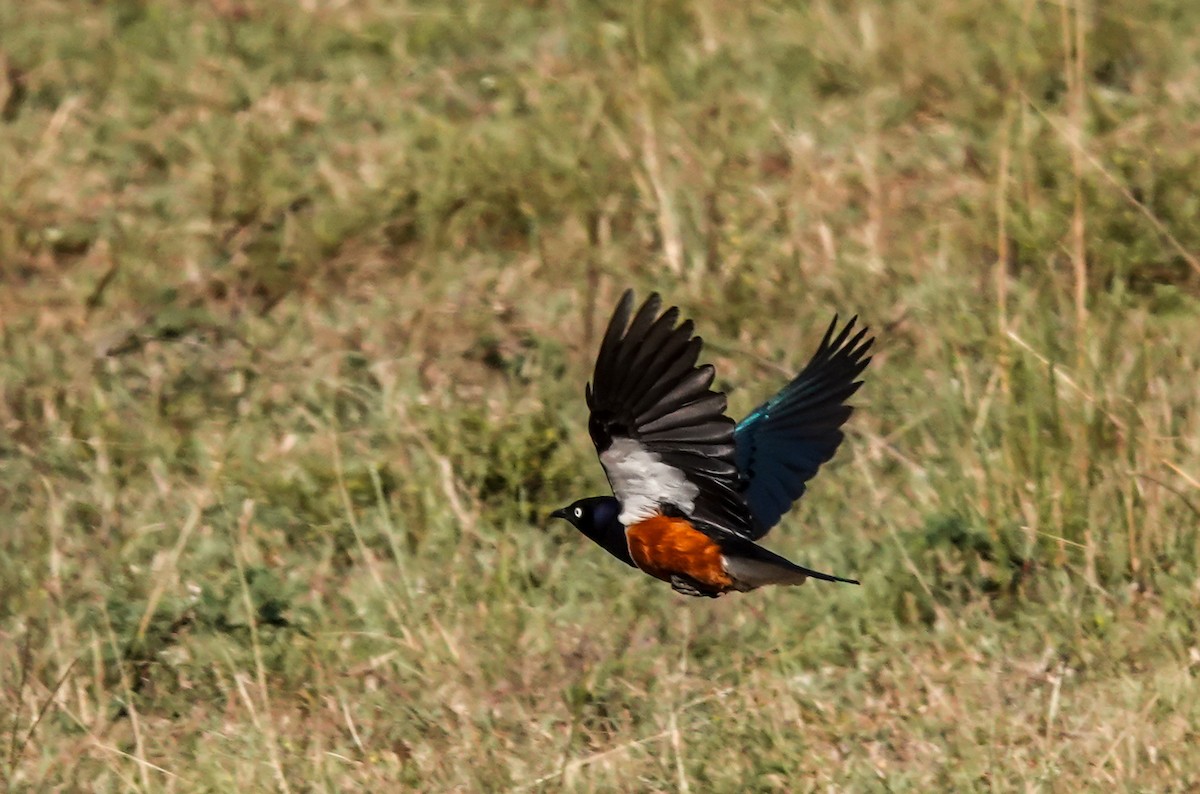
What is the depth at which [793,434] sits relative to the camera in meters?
4.24

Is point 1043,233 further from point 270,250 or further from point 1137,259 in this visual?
point 270,250

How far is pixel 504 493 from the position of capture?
4879 millimetres

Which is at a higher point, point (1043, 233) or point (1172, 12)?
point (1172, 12)

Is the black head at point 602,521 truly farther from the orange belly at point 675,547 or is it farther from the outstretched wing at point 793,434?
the outstretched wing at point 793,434

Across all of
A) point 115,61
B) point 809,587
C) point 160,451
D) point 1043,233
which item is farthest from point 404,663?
point 115,61

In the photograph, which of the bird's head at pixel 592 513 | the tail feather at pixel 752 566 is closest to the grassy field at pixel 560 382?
the tail feather at pixel 752 566

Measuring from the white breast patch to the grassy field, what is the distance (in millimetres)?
431

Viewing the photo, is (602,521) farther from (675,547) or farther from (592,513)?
(675,547)

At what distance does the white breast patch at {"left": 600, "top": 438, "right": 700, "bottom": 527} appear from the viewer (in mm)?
3543

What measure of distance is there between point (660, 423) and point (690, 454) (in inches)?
6.7

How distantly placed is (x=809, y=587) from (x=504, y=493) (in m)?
0.89

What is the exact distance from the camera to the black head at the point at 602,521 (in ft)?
12.6

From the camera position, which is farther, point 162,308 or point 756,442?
point 162,308

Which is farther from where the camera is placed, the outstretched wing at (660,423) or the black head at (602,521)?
the black head at (602,521)
